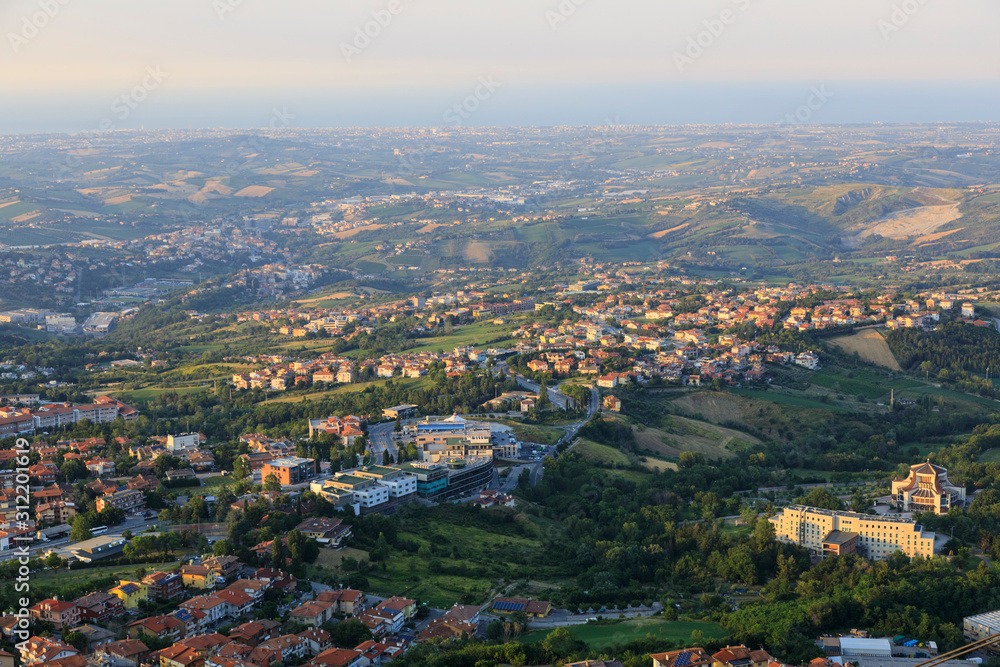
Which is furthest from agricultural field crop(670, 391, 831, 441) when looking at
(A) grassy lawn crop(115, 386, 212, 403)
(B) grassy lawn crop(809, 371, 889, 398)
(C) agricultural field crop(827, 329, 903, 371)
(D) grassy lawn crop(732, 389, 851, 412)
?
(A) grassy lawn crop(115, 386, 212, 403)

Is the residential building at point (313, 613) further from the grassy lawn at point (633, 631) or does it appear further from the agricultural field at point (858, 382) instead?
the agricultural field at point (858, 382)

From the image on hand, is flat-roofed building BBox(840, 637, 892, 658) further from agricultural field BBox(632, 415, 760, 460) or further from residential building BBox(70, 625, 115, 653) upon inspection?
agricultural field BBox(632, 415, 760, 460)

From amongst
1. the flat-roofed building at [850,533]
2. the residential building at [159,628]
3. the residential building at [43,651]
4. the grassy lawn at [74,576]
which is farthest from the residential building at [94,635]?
the flat-roofed building at [850,533]

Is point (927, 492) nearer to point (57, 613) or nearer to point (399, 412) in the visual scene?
point (399, 412)

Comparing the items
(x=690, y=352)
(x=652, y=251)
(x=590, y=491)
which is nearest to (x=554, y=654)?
(x=590, y=491)

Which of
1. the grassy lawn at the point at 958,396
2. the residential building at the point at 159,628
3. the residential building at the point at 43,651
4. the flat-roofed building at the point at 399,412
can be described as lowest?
the grassy lawn at the point at 958,396

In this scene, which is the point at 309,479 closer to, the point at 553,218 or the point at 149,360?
the point at 149,360
